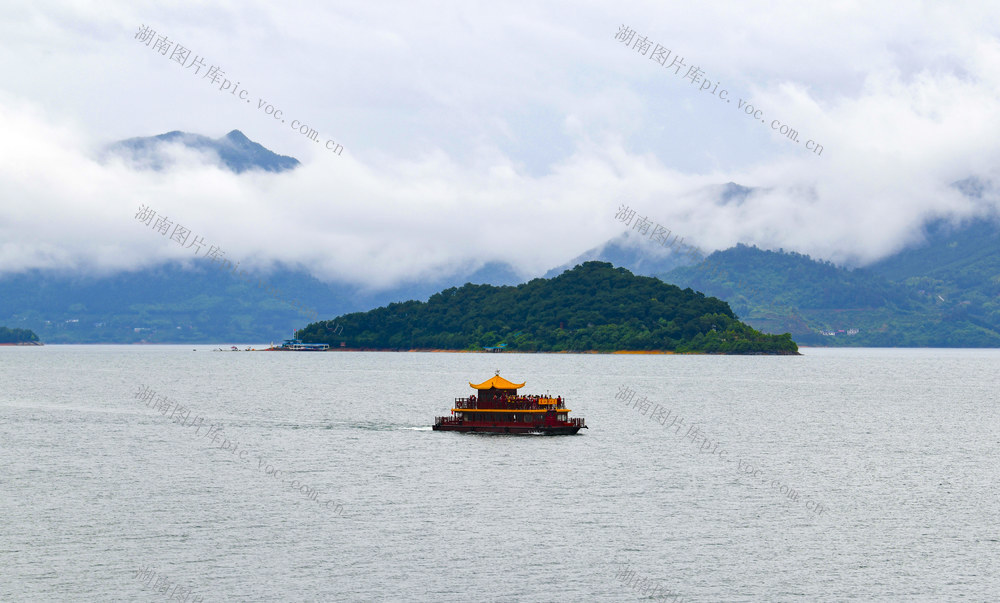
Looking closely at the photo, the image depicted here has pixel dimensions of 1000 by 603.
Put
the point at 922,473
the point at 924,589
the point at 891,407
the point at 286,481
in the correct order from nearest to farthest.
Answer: the point at 924,589 → the point at 286,481 → the point at 922,473 → the point at 891,407

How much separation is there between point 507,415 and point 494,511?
45.4 meters

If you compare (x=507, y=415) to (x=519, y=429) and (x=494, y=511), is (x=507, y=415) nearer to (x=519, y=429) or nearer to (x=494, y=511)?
(x=519, y=429)

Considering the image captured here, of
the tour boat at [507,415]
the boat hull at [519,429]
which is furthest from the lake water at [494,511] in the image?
the tour boat at [507,415]

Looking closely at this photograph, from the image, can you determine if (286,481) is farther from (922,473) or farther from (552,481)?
(922,473)

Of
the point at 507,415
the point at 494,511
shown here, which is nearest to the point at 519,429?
the point at 507,415

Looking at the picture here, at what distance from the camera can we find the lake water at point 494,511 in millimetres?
55344

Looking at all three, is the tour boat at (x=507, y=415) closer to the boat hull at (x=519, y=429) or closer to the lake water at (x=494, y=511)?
the boat hull at (x=519, y=429)

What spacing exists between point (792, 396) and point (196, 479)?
405 ft

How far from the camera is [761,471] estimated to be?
9100 centimetres

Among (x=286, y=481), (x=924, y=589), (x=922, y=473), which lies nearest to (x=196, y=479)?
(x=286, y=481)

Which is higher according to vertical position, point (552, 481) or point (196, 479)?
point (552, 481)

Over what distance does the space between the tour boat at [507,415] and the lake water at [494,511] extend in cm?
368

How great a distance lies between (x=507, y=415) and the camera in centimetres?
11775

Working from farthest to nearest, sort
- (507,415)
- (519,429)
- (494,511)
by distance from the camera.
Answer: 1. (507,415)
2. (519,429)
3. (494,511)
